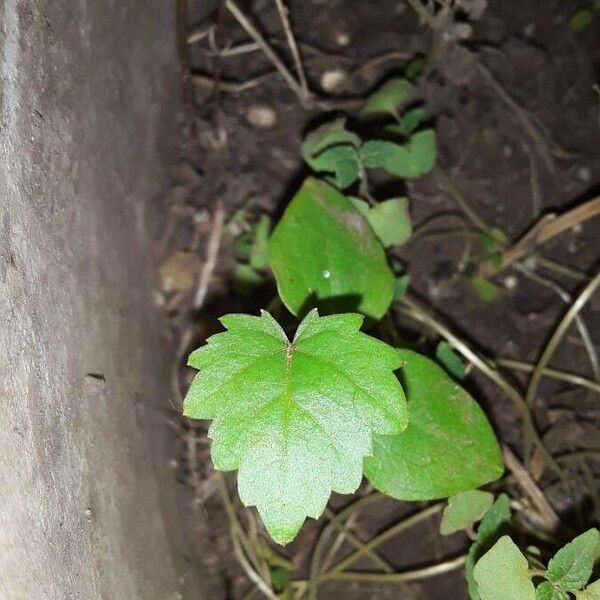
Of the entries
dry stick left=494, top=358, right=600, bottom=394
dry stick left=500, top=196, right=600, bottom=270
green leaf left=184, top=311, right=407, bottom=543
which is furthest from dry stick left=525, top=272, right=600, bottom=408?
green leaf left=184, top=311, right=407, bottom=543

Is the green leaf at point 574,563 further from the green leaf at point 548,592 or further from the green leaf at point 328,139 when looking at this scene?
the green leaf at point 328,139

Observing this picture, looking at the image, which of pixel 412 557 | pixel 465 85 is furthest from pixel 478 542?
pixel 465 85

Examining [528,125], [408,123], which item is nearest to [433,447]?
[408,123]

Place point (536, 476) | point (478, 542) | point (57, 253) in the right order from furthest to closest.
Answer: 1. point (536, 476)
2. point (478, 542)
3. point (57, 253)

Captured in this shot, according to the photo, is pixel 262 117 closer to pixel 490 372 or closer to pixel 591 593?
pixel 490 372

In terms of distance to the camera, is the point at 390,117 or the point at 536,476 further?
the point at 390,117

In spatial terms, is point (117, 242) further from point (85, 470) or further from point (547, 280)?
point (547, 280)
